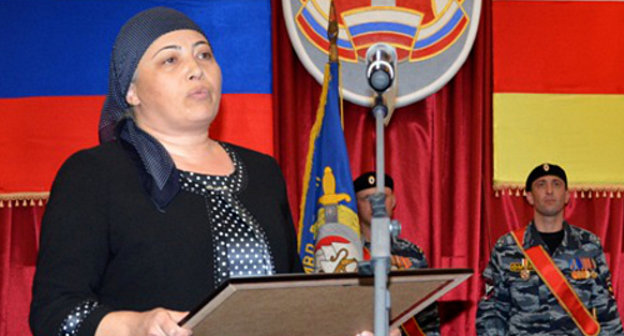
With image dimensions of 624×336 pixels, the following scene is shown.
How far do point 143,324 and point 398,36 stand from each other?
366 centimetres

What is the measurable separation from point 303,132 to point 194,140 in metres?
3.04

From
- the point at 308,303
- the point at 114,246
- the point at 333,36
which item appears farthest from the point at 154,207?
the point at 333,36

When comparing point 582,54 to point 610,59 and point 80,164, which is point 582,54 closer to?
point 610,59

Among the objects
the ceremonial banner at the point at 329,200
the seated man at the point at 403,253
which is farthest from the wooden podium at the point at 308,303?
the seated man at the point at 403,253

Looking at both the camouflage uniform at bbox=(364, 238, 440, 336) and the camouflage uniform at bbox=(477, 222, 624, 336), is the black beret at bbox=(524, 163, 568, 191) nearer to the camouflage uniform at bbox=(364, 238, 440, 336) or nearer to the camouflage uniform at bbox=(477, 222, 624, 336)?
the camouflage uniform at bbox=(477, 222, 624, 336)

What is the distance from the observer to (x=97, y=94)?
484cm

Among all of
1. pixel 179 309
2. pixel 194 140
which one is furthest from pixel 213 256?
pixel 194 140

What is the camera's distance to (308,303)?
58.3 inches

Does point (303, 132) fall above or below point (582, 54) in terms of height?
below

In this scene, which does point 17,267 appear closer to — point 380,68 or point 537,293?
point 537,293

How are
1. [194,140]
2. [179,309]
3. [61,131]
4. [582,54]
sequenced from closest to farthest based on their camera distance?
[179,309] < [194,140] < [61,131] < [582,54]

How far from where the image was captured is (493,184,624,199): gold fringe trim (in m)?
5.06

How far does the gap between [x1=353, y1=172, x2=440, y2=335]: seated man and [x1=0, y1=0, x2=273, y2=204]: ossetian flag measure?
546mm

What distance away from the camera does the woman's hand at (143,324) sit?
55.9 inches
